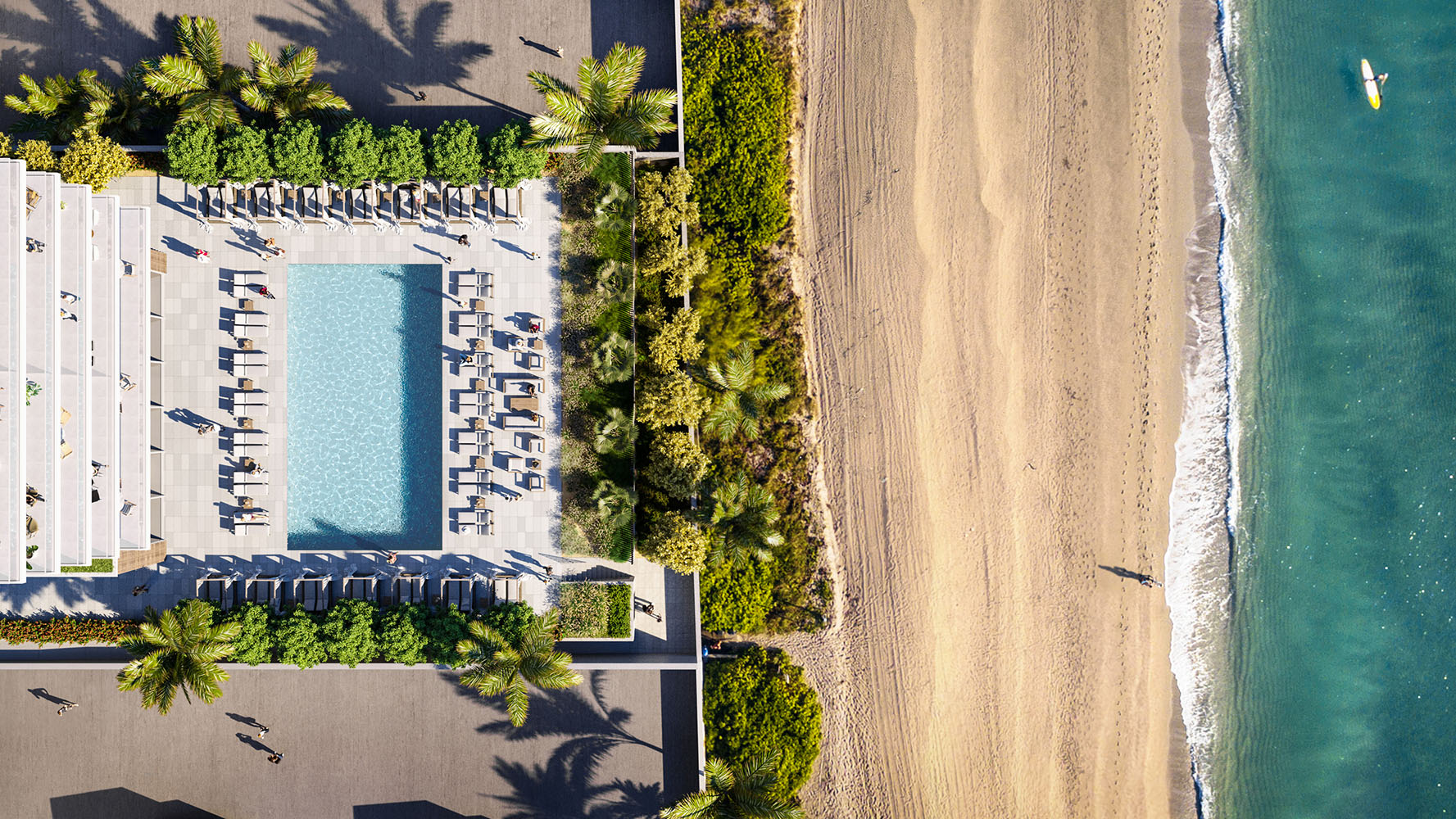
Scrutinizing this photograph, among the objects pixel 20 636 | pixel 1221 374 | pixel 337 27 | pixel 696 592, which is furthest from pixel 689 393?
pixel 20 636

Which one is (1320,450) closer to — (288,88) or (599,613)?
(599,613)

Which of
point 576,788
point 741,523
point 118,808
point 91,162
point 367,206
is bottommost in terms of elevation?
point 118,808

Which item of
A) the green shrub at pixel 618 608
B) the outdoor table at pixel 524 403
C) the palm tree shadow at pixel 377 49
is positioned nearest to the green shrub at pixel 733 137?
the palm tree shadow at pixel 377 49

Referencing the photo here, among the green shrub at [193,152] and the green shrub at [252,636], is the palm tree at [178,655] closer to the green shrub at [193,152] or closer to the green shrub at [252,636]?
the green shrub at [252,636]

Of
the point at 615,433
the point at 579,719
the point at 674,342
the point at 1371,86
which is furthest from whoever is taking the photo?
the point at 1371,86

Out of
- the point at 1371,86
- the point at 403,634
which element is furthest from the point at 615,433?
the point at 1371,86

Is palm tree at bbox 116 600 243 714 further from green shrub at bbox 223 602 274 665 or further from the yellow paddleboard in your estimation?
the yellow paddleboard

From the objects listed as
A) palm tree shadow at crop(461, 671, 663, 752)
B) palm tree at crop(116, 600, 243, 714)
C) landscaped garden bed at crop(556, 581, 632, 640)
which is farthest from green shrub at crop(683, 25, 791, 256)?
palm tree at crop(116, 600, 243, 714)
